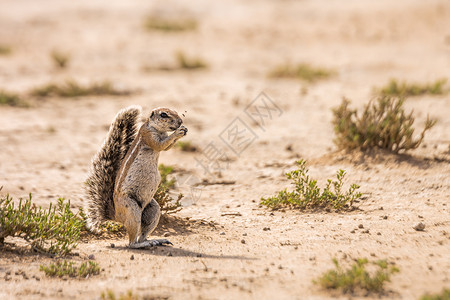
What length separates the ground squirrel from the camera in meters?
5.64

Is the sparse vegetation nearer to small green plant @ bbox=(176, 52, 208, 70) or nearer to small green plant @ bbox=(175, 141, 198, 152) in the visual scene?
small green plant @ bbox=(175, 141, 198, 152)

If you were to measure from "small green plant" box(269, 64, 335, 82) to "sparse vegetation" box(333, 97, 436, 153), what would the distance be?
568 cm

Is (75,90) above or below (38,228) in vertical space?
above

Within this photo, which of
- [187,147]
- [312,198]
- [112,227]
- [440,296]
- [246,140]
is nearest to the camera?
[440,296]

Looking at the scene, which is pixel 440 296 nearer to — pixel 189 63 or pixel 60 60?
pixel 189 63

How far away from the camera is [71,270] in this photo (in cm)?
505

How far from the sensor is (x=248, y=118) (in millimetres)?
11469

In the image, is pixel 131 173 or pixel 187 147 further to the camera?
pixel 187 147

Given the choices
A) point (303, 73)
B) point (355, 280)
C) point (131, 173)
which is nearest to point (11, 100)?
point (303, 73)

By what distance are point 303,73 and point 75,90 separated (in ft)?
18.7

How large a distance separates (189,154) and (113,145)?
12.4 feet

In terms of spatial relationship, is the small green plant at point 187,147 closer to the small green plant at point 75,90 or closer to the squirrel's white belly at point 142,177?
the squirrel's white belly at point 142,177

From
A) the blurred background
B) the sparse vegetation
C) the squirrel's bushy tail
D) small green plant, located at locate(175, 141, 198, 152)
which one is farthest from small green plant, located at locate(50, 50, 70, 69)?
the squirrel's bushy tail

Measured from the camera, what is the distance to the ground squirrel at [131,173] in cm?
564
